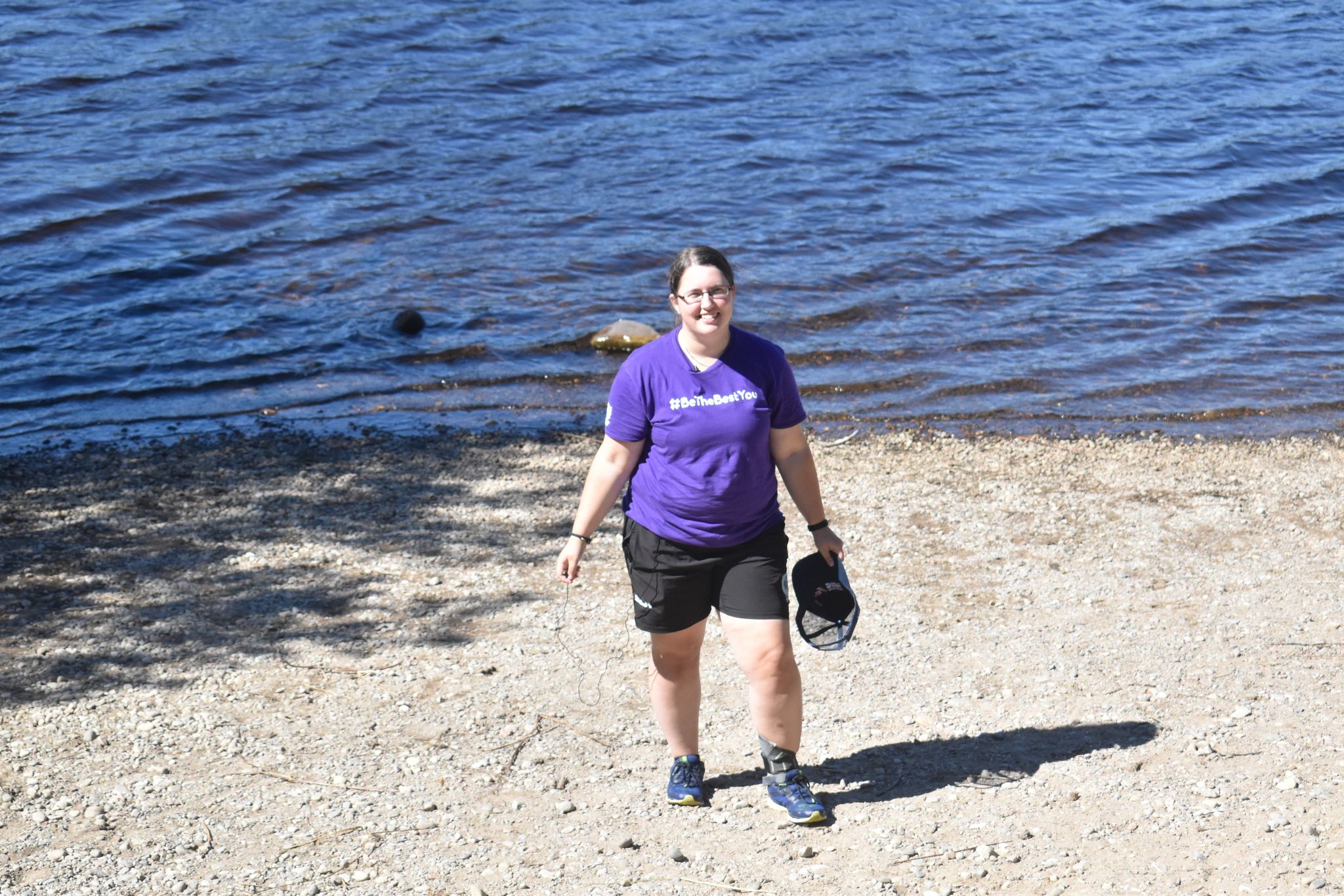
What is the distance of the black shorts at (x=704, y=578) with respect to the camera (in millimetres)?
4359

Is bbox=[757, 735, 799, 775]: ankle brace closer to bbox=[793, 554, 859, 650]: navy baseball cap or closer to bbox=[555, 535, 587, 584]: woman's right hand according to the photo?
bbox=[793, 554, 859, 650]: navy baseball cap

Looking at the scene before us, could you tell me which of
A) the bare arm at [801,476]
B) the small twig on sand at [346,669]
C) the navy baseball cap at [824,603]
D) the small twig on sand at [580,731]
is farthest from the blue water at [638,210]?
the bare arm at [801,476]

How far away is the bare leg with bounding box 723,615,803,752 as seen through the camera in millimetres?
4367

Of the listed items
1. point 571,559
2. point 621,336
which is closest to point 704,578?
point 571,559

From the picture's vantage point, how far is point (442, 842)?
4.59 m

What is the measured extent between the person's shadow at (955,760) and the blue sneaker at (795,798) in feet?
0.60

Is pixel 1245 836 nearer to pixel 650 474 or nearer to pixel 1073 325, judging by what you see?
pixel 650 474

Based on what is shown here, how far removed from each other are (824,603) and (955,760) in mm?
945

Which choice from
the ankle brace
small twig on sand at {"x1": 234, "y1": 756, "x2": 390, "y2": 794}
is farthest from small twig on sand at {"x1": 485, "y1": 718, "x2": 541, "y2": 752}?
the ankle brace

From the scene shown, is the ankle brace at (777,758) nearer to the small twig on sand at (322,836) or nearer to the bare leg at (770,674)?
the bare leg at (770,674)

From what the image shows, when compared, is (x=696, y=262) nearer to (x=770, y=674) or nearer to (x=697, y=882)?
(x=770, y=674)

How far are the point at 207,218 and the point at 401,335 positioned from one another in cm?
407

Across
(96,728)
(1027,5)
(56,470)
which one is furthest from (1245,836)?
(1027,5)

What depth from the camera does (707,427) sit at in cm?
421
